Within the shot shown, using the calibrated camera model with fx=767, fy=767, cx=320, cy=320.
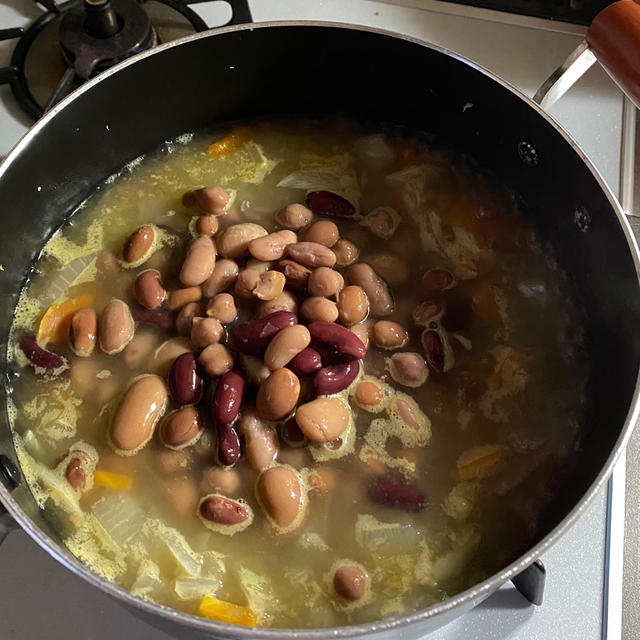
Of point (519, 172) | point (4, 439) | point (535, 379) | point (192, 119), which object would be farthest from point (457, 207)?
point (4, 439)

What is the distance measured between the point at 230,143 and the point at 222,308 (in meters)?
0.29

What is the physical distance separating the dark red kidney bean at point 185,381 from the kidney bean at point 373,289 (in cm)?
22

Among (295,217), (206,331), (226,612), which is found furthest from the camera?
(295,217)

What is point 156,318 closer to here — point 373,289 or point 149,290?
point 149,290

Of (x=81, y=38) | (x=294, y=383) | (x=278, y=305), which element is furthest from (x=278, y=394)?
(x=81, y=38)

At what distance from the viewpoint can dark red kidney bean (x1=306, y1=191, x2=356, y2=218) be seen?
0.97 m

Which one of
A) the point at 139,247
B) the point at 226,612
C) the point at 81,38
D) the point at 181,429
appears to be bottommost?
the point at 226,612

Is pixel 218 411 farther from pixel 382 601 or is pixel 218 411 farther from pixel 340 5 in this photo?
pixel 340 5

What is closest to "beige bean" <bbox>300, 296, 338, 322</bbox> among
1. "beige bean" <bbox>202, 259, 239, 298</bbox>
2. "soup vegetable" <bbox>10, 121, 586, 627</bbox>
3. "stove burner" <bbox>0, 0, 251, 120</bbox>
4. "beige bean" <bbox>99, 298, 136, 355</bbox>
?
"soup vegetable" <bbox>10, 121, 586, 627</bbox>

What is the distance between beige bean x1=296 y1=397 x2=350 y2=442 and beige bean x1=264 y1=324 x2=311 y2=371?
53mm

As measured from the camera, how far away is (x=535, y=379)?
0.89m

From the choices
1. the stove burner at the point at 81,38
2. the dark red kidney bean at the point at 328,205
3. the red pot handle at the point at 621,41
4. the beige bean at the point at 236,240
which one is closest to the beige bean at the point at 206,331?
the beige bean at the point at 236,240

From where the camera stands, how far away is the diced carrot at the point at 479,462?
83 centimetres

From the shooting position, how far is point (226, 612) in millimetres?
740
